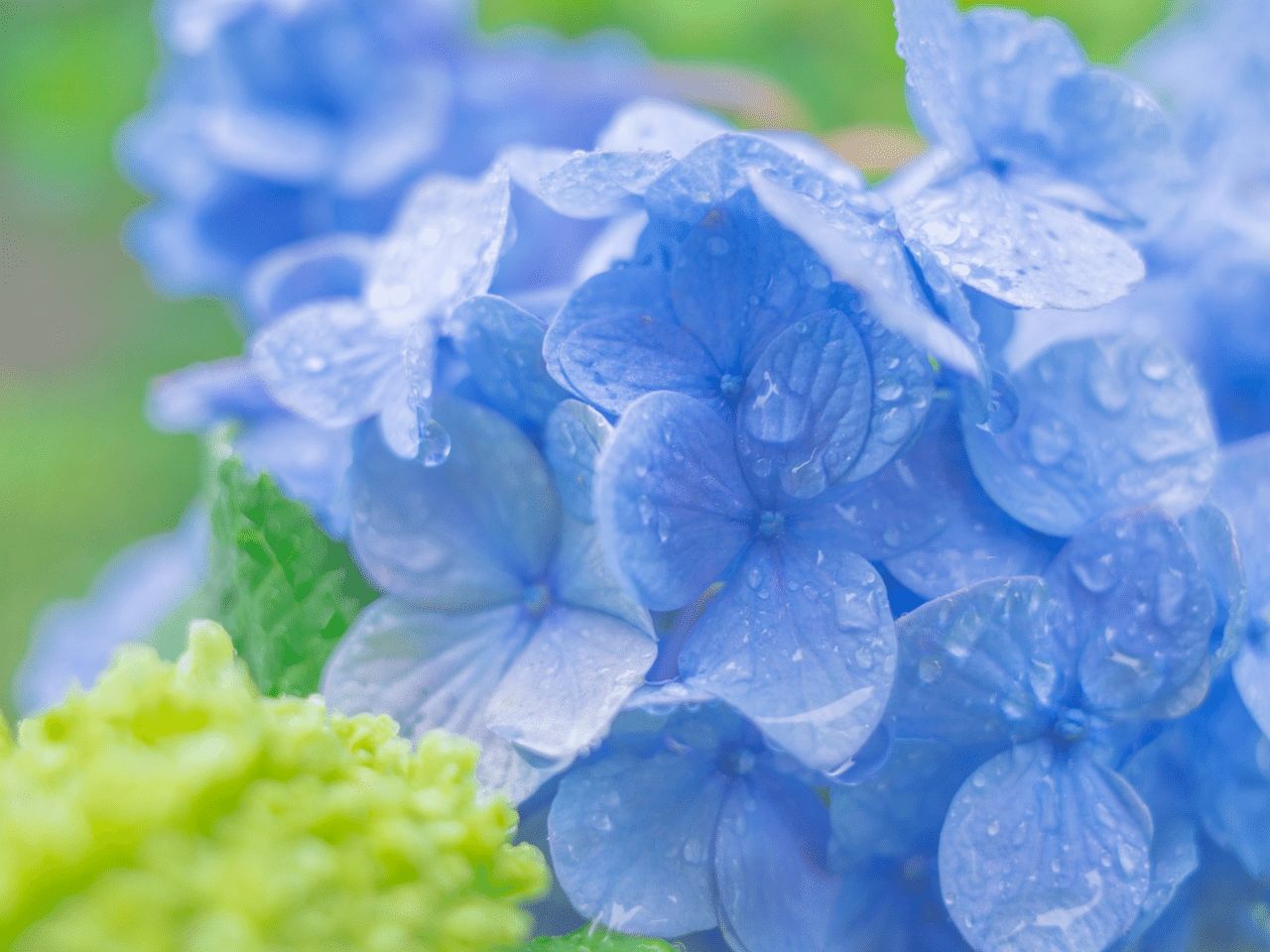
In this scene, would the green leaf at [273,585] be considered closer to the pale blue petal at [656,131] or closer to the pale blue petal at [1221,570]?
the pale blue petal at [656,131]

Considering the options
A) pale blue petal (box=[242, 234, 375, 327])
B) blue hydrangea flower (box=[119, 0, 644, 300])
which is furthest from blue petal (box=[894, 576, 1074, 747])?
blue hydrangea flower (box=[119, 0, 644, 300])

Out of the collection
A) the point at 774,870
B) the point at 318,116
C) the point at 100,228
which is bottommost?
the point at 100,228

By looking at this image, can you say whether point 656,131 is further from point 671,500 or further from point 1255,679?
point 1255,679

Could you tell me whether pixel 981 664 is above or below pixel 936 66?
below

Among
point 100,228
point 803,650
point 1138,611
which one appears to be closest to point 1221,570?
point 1138,611

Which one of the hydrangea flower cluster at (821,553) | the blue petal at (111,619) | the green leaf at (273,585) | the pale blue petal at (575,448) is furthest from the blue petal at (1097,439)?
the blue petal at (111,619)

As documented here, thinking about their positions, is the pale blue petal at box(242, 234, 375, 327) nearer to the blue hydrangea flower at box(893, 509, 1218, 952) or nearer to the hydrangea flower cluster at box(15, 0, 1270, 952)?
the hydrangea flower cluster at box(15, 0, 1270, 952)
